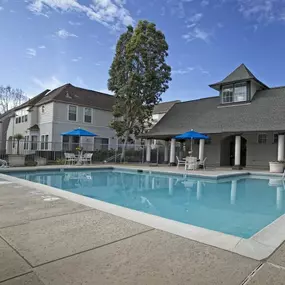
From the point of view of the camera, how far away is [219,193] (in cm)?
918

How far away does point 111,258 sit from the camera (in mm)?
2650

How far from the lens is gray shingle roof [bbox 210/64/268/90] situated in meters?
18.0

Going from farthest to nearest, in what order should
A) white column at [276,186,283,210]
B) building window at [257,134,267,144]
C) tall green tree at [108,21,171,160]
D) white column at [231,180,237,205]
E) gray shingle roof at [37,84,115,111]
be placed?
gray shingle roof at [37,84,115,111]
tall green tree at [108,21,171,160]
building window at [257,134,267,144]
white column at [231,180,237,205]
white column at [276,186,283,210]

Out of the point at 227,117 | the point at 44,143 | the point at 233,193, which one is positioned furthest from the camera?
the point at 44,143

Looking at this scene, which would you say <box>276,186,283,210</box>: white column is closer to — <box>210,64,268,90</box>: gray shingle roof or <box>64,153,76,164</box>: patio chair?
<box>210,64,268,90</box>: gray shingle roof

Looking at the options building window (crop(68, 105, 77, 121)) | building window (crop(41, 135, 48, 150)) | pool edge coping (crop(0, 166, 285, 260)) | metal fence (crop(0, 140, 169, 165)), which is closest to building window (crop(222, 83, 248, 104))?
metal fence (crop(0, 140, 169, 165))

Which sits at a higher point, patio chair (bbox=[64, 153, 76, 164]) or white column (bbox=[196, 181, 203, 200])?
patio chair (bbox=[64, 153, 76, 164])

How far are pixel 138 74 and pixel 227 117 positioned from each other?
763 cm

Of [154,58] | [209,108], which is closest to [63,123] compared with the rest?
[154,58]

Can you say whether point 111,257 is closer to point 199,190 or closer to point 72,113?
point 199,190

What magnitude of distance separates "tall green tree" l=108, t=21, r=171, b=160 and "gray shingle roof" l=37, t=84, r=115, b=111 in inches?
151

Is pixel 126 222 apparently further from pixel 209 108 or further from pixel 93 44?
pixel 209 108

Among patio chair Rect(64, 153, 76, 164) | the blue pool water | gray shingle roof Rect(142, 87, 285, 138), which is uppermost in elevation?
gray shingle roof Rect(142, 87, 285, 138)

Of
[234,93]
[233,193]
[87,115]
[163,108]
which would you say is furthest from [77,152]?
[233,193]
